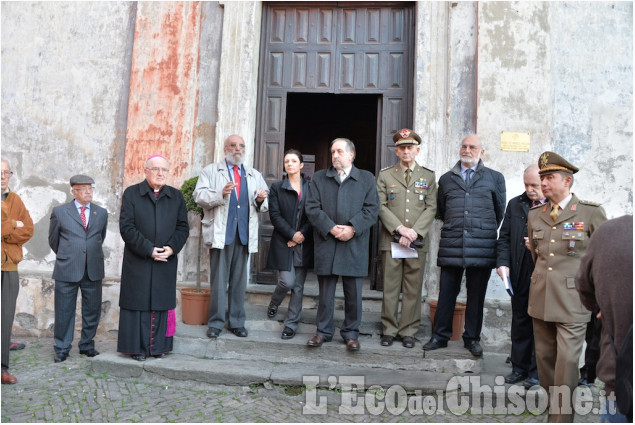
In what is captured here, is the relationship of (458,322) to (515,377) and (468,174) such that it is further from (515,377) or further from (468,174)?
(468,174)

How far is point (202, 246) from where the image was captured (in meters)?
6.73

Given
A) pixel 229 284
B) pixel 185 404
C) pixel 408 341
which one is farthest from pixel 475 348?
pixel 185 404

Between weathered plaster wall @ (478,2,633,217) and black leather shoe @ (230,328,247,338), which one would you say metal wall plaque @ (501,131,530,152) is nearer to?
weathered plaster wall @ (478,2,633,217)

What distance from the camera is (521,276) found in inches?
195

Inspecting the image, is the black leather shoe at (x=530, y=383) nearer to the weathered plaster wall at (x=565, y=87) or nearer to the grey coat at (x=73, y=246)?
the weathered plaster wall at (x=565, y=87)

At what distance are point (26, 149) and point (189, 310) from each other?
3.53 metres

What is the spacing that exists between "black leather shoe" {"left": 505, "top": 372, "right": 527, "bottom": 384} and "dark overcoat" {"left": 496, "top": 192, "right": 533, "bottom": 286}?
787mm

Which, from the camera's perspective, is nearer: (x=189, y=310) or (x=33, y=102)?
(x=189, y=310)

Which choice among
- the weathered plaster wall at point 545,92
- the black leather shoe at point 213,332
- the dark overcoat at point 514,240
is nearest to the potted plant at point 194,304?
the black leather shoe at point 213,332

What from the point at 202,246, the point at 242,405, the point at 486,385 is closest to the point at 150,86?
the point at 202,246

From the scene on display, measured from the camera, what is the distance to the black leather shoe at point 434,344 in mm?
5195

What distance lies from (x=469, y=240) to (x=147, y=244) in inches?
123

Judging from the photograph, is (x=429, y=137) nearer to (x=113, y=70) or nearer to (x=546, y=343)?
(x=546, y=343)

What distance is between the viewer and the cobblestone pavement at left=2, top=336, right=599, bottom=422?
4.26 m
